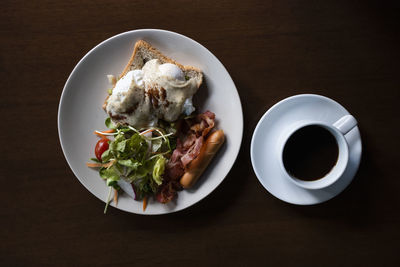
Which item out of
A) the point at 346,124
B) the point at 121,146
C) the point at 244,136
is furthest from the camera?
the point at 244,136

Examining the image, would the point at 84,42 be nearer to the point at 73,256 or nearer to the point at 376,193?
the point at 73,256

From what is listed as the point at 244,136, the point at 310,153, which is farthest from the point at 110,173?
the point at 310,153

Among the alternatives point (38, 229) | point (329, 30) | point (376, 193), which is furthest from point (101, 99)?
point (376, 193)

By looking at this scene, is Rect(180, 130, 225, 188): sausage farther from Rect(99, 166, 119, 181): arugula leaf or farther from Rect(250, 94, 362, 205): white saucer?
Rect(99, 166, 119, 181): arugula leaf

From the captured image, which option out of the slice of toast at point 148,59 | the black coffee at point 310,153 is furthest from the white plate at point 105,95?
the black coffee at point 310,153

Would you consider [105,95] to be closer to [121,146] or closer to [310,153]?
[121,146]
